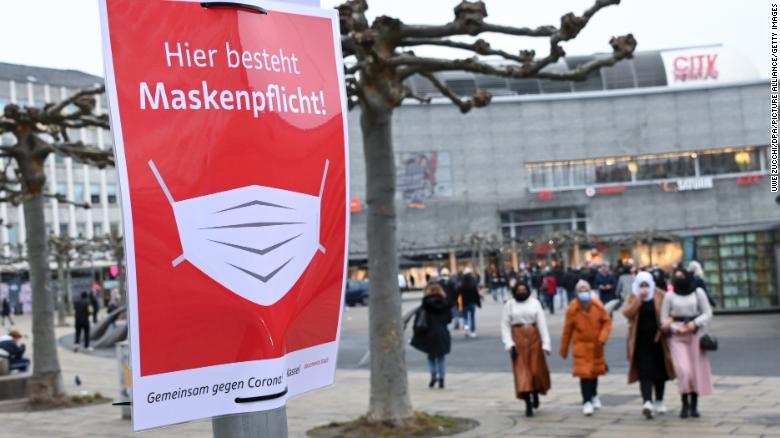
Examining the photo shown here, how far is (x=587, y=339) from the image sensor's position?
11.6 m

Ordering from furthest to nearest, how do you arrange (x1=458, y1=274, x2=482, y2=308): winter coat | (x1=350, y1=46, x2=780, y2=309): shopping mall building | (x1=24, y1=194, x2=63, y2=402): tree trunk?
1. (x1=350, y1=46, x2=780, y2=309): shopping mall building
2. (x1=458, y1=274, x2=482, y2=308): winter coat
3. (x1=24, y1=194, x2=63, y2=402): tree trunk

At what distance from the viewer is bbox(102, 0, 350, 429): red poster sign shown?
3.00 m

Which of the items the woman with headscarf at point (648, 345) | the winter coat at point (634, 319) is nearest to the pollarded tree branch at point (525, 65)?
the woman with headscarf at point (648, 345)

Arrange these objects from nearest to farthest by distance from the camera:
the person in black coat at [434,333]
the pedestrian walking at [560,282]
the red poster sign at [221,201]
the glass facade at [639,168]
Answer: the red poster sign at [221,201]
the person in black coat at [434,333]
the pedestrian walking at [560,282]
the glass facade at [639,168]

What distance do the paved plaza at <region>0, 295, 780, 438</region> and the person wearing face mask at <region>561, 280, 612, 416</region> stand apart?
1.11ft

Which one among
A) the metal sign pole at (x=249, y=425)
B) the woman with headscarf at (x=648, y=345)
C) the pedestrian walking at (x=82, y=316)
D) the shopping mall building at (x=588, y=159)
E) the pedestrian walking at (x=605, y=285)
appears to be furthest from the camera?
the shopping mall building at (x=588, y=159)

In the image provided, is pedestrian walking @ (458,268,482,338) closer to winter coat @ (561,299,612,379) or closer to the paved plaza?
the paved plaza

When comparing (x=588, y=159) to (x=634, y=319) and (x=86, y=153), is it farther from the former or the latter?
(x=634, y=319)

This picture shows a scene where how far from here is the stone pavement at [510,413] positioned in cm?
1048

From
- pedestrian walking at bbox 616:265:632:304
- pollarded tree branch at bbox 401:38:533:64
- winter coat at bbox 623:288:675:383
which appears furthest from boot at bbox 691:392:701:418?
pedestrian walking at bbox 616:265:632:304

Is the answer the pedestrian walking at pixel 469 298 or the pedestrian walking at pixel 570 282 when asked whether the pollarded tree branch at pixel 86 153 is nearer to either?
the pedestrian walking at pixel 469 298

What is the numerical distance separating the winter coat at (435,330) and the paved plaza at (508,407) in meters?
0.62

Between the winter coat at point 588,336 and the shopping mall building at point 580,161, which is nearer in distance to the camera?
the winter coat at point 588,336

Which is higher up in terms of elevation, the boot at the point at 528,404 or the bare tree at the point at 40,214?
the bare tree at the point at 40,214
